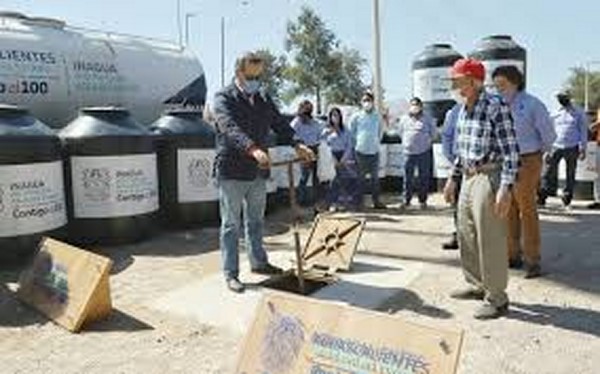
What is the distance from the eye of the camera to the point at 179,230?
10.9 meters

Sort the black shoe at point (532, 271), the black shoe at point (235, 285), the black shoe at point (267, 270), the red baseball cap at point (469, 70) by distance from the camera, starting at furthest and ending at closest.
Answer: the black shoe at point (267, 270), the black shoe at point (532, 271), the black shoe at point (235, 285), the red baseball cap at point (469, 70)

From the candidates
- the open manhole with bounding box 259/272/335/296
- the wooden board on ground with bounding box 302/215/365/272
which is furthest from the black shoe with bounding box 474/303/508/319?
the wooden board on ground with bounding box 302/215/365/272

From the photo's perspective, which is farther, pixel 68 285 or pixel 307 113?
pixel 307 113

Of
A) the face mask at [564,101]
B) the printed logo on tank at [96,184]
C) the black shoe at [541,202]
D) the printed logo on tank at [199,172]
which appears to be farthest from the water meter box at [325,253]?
the face mask at [564,101]

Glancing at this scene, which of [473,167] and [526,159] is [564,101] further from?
[473,167]

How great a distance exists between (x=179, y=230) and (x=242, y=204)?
352 centimetres

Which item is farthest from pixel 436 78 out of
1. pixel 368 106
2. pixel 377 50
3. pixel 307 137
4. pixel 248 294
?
pixel 248 294

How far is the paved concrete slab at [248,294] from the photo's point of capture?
6.72m

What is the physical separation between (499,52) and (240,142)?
913 centimetres

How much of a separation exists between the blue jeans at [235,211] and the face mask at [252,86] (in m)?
0.73

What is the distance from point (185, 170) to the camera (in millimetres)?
10758

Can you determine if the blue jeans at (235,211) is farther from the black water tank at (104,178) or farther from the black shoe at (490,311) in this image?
the black water tank at (104,178)

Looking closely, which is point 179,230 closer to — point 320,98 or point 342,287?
point 342,287

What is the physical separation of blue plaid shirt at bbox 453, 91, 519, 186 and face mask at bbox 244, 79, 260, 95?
176 centimetres
